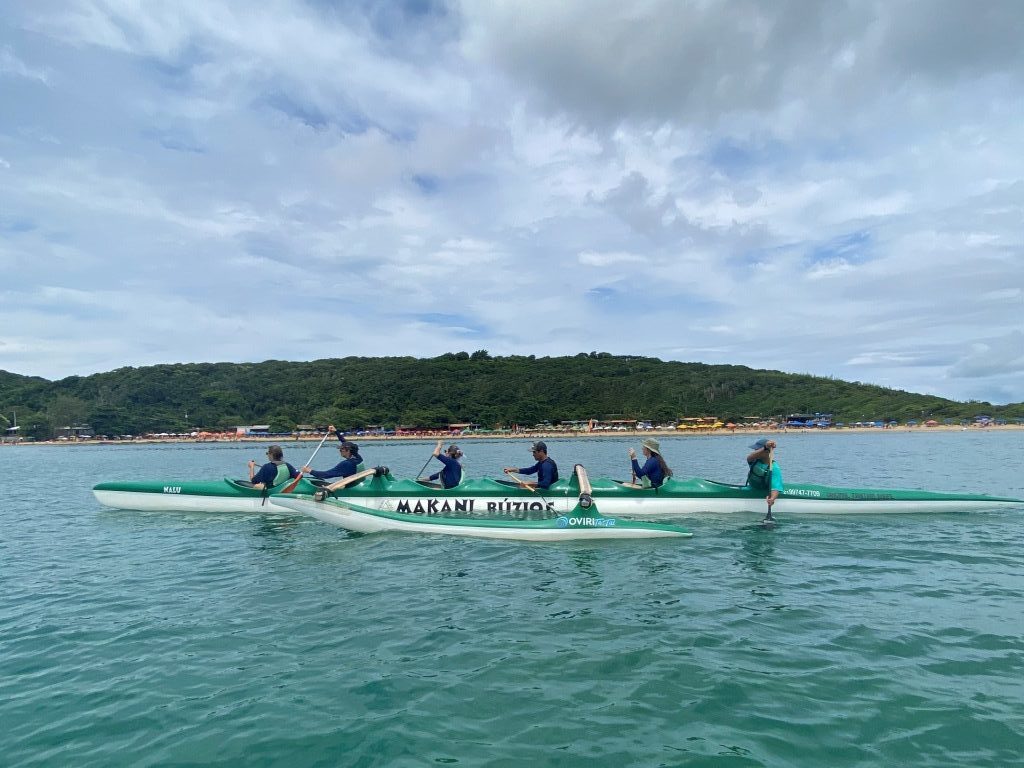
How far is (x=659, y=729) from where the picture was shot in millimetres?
4883

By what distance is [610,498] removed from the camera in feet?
48.5

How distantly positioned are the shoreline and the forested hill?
16.5 feet

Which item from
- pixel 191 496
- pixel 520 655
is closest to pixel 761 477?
pixel 520 655

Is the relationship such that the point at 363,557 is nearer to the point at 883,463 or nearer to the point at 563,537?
the point at 563,537

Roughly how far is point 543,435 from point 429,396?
31.4 metres

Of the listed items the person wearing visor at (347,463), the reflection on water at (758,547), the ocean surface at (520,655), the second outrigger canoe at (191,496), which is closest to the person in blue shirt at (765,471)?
the reflection on water at (758,547)

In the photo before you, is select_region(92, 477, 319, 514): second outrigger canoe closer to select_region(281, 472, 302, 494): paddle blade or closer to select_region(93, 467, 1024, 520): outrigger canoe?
select_region(93, 467, 1024, 520): outrigger canoe

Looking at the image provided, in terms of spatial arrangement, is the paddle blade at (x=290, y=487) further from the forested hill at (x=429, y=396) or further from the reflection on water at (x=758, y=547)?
the forested hill at (x=429, y=396)

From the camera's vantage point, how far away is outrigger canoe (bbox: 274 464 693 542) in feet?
40.6

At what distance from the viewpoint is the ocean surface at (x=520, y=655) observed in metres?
4.72

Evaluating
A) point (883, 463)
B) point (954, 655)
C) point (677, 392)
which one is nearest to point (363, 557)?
point (954, 655)

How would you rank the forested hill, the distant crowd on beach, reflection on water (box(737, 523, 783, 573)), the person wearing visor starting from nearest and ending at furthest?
reflection on water (box(737, 523, 783, 573)), the person wearing visor, the distant crowd on beach, the forested hill

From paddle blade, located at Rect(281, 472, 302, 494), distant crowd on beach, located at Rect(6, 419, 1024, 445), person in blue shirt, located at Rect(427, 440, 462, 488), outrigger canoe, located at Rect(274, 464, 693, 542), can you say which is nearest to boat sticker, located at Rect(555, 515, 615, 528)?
outrigger canoe, located at Rect(274, 464, 693, 542)

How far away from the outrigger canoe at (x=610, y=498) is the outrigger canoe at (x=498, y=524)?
0.65 metres
